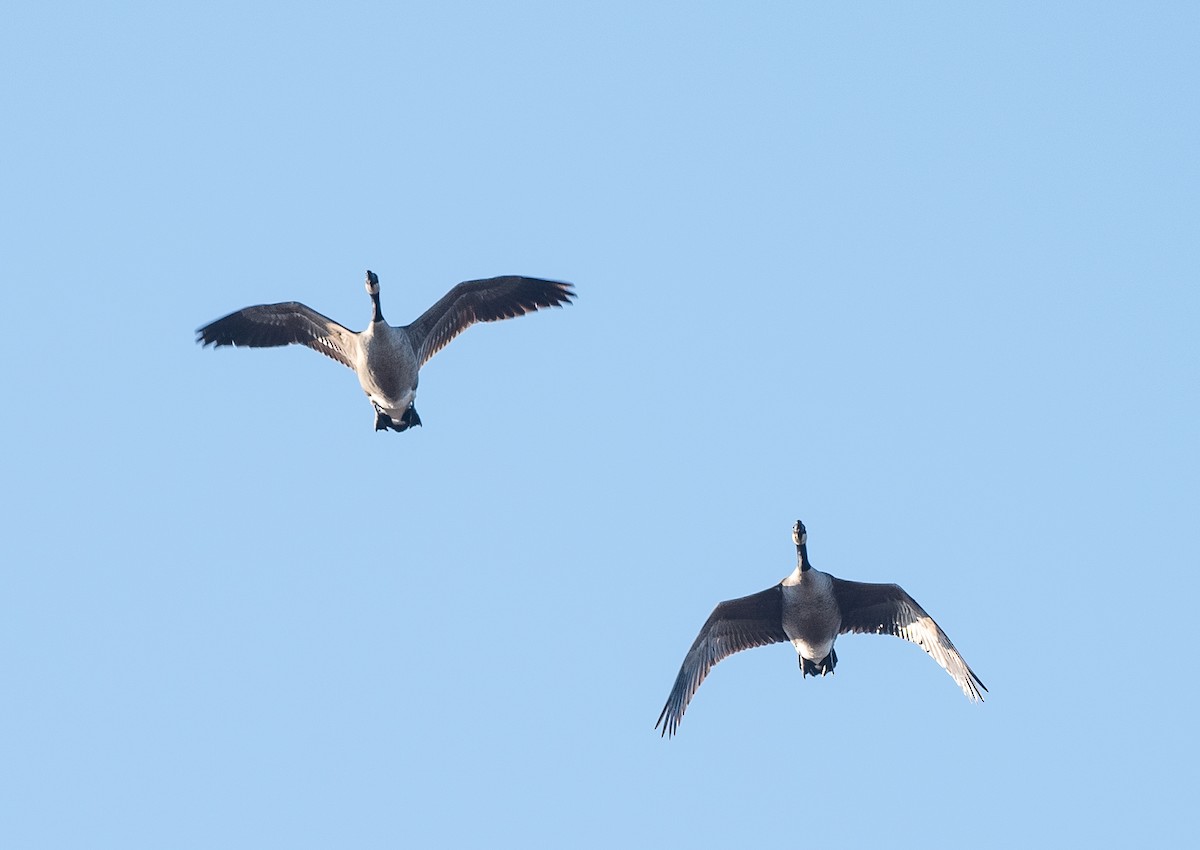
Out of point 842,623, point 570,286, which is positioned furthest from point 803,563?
point 570,286

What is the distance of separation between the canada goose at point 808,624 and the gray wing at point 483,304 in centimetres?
645

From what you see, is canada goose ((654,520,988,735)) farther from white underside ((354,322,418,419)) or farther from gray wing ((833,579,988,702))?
white underside ((354,322,418,419))

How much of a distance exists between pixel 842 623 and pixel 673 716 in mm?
3131

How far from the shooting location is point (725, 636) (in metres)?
23.6

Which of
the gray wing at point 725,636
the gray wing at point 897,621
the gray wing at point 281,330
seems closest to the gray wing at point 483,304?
the gray wing at point 281,330

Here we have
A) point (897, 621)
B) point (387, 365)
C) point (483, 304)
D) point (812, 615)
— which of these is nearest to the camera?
point (812, 615)

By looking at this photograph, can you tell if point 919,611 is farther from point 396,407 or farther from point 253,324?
point 253,324

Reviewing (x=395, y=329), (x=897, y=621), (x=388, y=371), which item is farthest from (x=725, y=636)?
(x=395, y=329)

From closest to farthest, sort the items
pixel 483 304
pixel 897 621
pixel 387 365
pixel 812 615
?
pixel 812 615 < pixel 897 621 < pixel 387 365 < pixel 483 304

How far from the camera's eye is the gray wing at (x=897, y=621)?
73.7ft

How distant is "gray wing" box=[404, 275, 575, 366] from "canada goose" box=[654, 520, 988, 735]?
6452mm

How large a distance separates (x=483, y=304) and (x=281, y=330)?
141 inches

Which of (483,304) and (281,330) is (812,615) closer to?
(483,304)

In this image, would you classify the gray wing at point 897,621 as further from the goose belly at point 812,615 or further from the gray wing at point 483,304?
the gray wing at point 483,304
